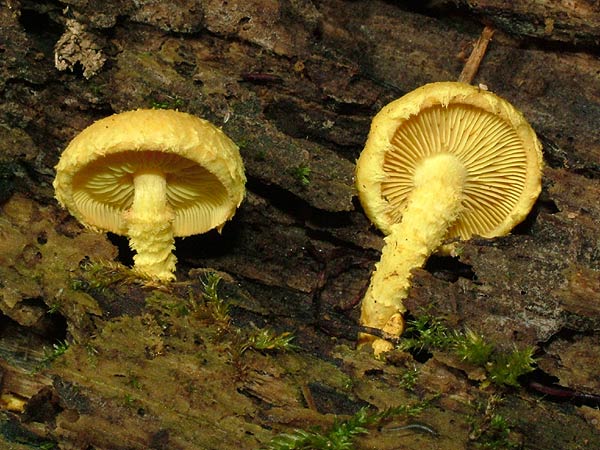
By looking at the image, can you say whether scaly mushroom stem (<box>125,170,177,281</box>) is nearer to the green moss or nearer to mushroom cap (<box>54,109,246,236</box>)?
mushroom cap (<box>54,109,246,236</box>)

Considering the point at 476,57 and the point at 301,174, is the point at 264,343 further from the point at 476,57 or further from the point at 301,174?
the point at 476,57

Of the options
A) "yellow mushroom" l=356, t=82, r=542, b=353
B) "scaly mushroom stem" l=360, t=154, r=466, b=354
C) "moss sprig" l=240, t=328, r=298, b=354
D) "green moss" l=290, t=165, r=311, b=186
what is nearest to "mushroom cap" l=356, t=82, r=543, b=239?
"yellow mushroom" l=356, t=82, r=542, b=353

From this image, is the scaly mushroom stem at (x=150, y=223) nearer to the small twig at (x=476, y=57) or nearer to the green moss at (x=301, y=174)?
the green moss at (x=301, y=174)

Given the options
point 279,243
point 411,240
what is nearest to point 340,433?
point 411,240

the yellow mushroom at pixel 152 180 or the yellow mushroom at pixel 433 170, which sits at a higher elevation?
the yellow mushroom at pixel 433 170

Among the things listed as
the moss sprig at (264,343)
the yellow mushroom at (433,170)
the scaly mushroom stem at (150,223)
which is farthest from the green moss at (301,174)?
the moss sprig at (264,343)

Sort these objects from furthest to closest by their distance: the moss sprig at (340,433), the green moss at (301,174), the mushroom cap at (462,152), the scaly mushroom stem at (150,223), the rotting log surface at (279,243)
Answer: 1. the green moss at (301,174)
2. the scaly mushroom stem at (150,223)
3. the mushroom cap at (462,152)
4. the rotting log surface at (279,243)
5. the moss sprig at (340,433)

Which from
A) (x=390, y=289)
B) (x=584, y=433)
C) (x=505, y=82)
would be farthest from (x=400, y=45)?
(x=584, y=433)

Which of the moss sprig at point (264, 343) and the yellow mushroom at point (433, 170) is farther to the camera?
the yellow mushroom at point (433, 170)
